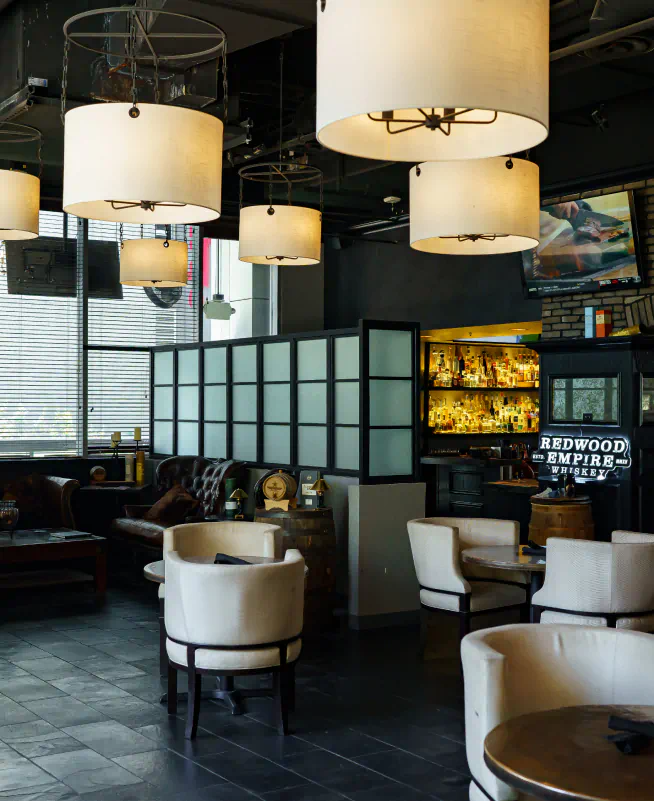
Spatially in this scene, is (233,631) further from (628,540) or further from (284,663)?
(628,540)

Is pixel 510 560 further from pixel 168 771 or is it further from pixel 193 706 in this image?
pixel 168 771

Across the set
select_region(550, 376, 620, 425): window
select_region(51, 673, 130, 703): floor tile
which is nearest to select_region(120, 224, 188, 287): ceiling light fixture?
select_region(51, 673, 130, 703): floor tile

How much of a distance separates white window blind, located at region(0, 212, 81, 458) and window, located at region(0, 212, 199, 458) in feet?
0.04

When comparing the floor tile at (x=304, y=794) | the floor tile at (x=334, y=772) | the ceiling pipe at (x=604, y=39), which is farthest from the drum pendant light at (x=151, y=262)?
the floor tile at (x=304, y=794)

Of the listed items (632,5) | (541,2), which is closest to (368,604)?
(632,5)

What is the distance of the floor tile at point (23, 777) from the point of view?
4398 mm

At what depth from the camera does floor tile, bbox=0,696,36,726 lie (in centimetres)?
535

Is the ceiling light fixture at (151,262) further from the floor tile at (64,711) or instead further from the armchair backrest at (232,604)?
the floor tile at (64,711)

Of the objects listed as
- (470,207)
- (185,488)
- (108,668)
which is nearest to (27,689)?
(108,668)

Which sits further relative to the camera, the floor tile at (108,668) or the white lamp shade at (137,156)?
the floor tile at (108,668)

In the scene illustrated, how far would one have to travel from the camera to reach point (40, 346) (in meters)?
11.5

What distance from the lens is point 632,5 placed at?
17.1ft

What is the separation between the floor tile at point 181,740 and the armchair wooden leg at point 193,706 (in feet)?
0.12

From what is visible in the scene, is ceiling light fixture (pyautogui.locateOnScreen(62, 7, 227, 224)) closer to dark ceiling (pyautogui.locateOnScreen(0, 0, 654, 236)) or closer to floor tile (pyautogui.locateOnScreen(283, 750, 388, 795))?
dark ceiling (pyautogui.locateOnScreen(0, 0, 654, 236))
